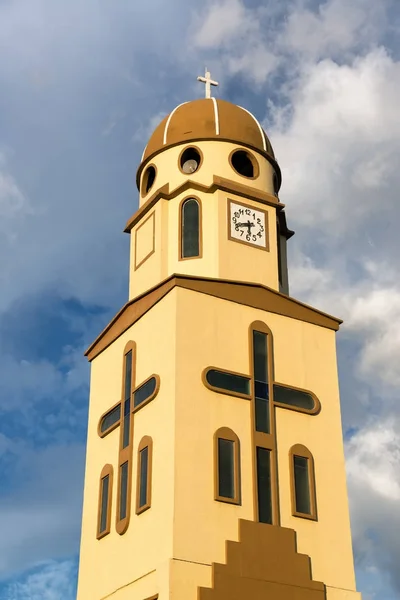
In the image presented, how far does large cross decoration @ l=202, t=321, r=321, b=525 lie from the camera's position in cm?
2447

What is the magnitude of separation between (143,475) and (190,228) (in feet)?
27.4

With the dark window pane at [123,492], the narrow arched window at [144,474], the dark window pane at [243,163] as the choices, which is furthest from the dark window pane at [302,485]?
the dark window pane at [243,163]

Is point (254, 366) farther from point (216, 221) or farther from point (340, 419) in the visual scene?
point (216, 221)

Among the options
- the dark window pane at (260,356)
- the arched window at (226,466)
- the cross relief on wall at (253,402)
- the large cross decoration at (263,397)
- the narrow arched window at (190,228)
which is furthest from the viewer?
the narrow arched window at (190,228)

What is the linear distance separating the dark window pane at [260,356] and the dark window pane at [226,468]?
245cm

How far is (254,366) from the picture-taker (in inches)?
1030

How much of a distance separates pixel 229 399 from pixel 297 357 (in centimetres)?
308

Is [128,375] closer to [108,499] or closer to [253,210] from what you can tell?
[108,499]

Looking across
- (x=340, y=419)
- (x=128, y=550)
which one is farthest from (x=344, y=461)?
(x=128, y=550)

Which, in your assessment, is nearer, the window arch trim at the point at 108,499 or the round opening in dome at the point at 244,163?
the window arch trim at the point at 108,499

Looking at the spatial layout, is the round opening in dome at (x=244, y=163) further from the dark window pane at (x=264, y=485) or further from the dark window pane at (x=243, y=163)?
the dark window pane at (x=264, y=485)

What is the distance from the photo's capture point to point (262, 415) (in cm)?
2559

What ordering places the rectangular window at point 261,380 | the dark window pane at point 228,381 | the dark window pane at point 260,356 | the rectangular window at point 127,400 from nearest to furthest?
the dark window pane at point 228,381
the rectangular window at point 261,380
the dark window pane at point 260,356
the rectangular window at point 127,400

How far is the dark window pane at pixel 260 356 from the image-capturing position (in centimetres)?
2622
